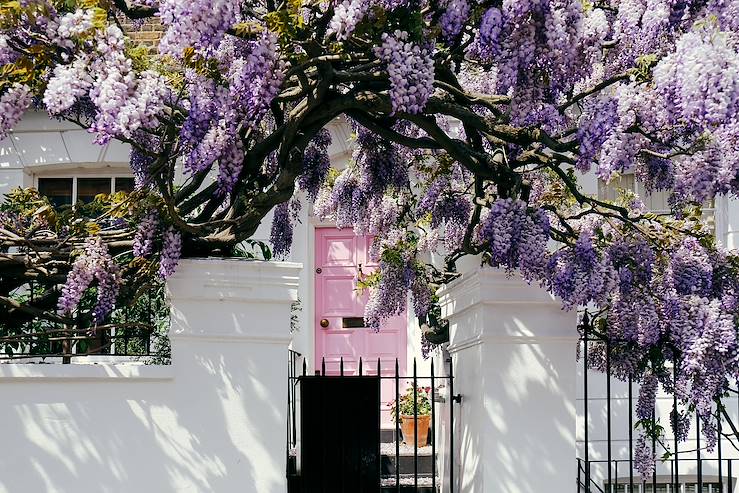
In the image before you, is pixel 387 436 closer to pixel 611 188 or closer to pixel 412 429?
pixel 412 429

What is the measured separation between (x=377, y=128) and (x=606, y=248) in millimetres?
1477

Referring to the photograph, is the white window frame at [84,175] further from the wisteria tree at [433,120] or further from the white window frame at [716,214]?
the white window frame at [716,214]

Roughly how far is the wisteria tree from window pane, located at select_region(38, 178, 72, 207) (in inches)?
191

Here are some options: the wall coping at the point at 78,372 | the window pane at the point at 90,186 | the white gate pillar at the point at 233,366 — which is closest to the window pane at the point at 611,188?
the window pane at the point at 90,186

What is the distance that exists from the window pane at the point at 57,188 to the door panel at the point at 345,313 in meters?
2.94

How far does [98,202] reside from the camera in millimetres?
5586

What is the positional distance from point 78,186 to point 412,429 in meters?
4.81

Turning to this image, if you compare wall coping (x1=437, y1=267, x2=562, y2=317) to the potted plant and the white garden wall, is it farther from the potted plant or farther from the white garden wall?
the potted plant

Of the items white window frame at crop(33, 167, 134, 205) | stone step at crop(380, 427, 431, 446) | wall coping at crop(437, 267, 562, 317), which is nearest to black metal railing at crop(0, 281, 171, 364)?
wall coping at crop(437, 267, 562, 317)

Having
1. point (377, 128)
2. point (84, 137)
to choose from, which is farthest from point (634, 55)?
point (84, 137)

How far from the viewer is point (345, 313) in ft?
36.8

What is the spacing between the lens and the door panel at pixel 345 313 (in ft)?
36.4

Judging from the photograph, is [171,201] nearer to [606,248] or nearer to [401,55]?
[401,55]

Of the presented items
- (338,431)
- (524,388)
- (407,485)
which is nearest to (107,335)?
(338,431)
